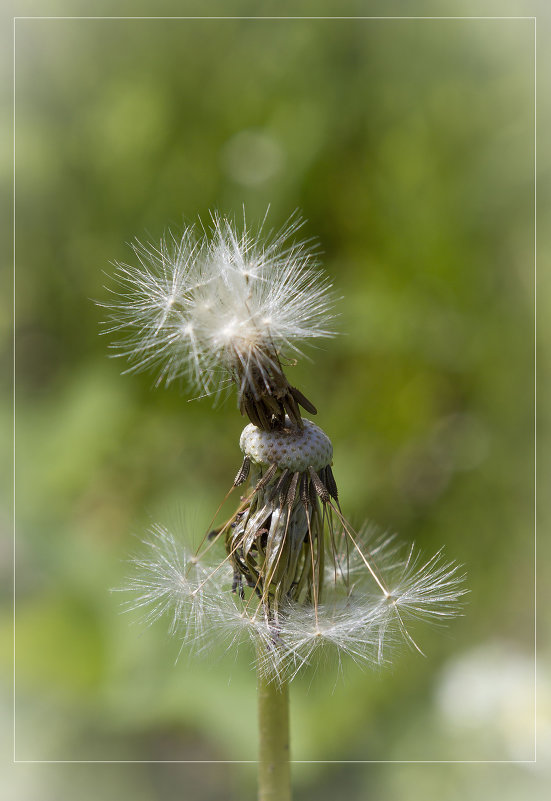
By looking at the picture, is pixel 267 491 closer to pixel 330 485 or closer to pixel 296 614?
pixel 330 485

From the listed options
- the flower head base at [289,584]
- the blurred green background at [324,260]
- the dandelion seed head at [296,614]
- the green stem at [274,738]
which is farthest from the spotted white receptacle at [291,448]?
the blurred green background at [324,260]

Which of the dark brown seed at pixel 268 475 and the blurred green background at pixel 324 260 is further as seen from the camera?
the blurred green background at pixel 324 260

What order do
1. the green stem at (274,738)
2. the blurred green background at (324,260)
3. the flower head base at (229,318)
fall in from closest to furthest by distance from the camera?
the flower head base at (229,318) < the green stem at (274,738) < the blurred green background at (324,260)

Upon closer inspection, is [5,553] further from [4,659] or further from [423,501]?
[423,501]

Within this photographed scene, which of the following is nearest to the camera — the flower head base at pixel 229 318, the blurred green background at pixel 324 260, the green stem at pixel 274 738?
the flower head base at pixel 229 318

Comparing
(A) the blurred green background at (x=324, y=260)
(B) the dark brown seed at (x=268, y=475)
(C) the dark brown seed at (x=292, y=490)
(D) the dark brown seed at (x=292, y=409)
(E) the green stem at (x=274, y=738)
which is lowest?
A: (E) the green stem at (x=274, y=738)

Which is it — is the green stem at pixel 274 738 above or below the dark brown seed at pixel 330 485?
below

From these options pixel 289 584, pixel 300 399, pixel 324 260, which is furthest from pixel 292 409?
pixel 324 260

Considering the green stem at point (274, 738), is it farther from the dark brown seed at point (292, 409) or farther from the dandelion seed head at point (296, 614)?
the dark brown seed at point (292, 409)

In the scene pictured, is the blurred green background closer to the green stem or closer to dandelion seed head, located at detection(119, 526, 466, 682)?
dandelion seed head, located at detection(119, 526, 466, 682)
